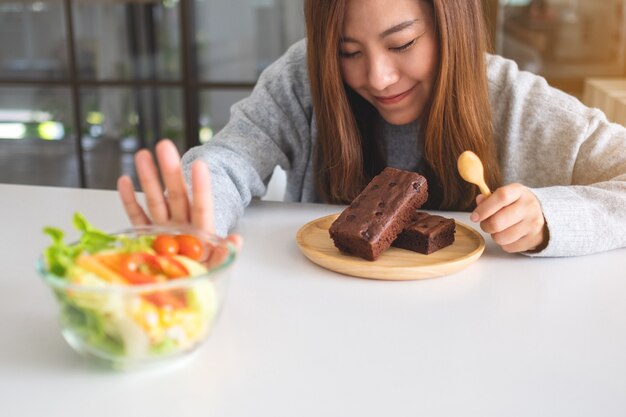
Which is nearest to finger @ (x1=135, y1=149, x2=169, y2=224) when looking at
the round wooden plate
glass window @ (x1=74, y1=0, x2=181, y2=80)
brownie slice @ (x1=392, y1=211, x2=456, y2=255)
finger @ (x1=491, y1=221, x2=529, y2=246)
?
the round wooden plate

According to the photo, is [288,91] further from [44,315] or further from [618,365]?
[618,365]

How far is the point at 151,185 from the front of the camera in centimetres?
86

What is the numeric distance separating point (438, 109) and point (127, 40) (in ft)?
7.13

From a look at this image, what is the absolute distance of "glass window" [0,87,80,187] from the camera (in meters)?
3.18

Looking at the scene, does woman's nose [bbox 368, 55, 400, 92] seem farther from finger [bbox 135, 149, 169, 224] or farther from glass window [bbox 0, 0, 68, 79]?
glass window [bbox 0, 0, 68, 79]

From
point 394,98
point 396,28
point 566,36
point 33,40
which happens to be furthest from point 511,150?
point 33,40

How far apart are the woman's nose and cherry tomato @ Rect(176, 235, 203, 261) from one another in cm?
55

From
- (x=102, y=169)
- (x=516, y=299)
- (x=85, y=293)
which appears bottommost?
(x=102, y=169)

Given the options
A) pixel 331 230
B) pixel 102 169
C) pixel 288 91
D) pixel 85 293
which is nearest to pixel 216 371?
pixel 85 293

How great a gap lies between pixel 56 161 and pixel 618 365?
2988 millimetres

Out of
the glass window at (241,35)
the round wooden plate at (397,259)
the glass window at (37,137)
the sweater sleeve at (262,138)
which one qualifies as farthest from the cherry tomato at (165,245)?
the glass window at (37,137)

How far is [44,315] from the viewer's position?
82 centimetres

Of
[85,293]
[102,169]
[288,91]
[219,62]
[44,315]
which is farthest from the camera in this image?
[102,169]

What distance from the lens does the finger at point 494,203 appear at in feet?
3.17
